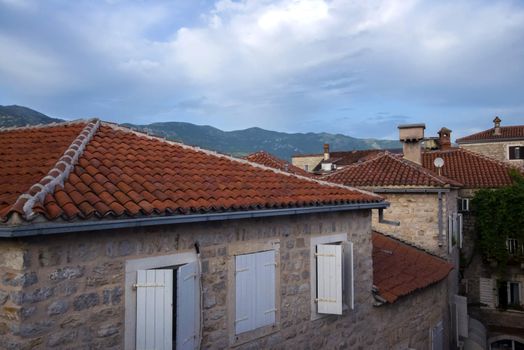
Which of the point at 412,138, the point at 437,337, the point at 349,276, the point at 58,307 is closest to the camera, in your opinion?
the point at 58,307

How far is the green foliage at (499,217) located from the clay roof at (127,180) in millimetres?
12836

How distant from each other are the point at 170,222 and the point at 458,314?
486 inches

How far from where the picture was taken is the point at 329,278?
746 centimetres

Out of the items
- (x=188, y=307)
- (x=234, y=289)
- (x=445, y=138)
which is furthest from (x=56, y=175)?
(x=445, y=138)

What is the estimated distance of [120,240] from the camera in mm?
4977

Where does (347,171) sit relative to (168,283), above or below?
above

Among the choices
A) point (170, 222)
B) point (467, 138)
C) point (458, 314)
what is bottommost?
point (458, 314)

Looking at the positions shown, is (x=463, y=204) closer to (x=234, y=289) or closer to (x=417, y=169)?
(x=417, y=169)

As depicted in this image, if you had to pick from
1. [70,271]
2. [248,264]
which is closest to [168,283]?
[70,271]

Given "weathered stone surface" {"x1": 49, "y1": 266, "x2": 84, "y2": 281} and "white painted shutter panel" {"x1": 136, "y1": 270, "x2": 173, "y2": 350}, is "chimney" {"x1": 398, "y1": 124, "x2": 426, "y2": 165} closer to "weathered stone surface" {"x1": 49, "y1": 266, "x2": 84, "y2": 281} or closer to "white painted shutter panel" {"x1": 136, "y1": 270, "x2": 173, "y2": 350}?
"white painted shutter panel" {"x1": 136, "y1": 270, "x2": 173, "y2": 350}

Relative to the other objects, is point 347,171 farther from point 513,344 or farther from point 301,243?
point 513,344

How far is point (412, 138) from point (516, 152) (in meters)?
18.1

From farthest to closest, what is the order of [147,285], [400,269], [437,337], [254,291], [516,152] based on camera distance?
[516,152], [437,337], [400,269], [254,291], [147,285]

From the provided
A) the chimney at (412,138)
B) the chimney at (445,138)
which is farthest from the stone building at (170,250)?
the chimney at (445,138)
